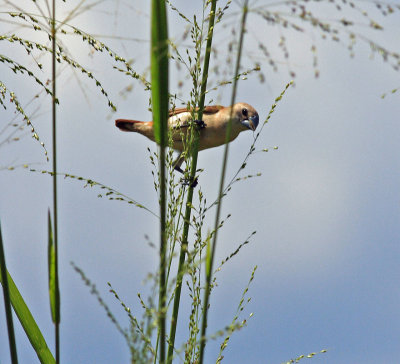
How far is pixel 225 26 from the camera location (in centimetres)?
150

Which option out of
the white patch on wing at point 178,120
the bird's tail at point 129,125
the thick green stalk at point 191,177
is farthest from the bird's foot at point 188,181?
the bird's tail at point 129,125

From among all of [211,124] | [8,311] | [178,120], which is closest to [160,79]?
[8,311]

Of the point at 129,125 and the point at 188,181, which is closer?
the point at 188,181

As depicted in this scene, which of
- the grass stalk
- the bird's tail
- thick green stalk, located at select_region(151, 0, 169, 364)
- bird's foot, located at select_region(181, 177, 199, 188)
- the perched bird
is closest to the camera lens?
thick green stalk, located at select_region(151, 0, 169, 364)

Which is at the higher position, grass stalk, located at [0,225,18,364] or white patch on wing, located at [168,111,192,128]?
white patch on wing, located at [168,111,192,128]

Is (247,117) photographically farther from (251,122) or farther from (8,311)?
(8,311)

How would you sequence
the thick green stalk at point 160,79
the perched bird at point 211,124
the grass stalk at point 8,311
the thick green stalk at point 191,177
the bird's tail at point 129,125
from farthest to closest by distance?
the bird's tail at point 129,125 → the perched bird at point 211,124 → the thick green stalk at point 191,177 → the grass stalk at point 8,311 → the thick green stalk at point 160,79

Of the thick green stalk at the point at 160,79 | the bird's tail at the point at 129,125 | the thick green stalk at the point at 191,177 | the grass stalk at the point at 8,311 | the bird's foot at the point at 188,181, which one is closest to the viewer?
the thick green stalk at the point at 160,79

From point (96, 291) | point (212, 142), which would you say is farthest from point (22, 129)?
point (212, 142)

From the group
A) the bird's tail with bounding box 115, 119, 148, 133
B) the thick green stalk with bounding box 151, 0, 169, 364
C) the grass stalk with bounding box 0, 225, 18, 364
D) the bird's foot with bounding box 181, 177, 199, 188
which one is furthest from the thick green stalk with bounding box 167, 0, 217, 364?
the bird's tail with bounding box 115, 119, 148, 133

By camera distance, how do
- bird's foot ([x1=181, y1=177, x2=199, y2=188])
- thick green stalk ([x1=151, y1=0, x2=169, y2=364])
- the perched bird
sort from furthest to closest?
the perched bird, bird's foot ([x1=181, y1=177, x2=199, y2=188]), thick green stalk ([x1=151, y1=0, x2=169, y2=364])

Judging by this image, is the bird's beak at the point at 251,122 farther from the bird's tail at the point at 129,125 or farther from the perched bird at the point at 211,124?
the bird's tail at the point at 129,125

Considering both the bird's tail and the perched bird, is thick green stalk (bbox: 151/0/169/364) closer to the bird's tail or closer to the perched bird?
the perched bird

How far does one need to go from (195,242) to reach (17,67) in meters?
0.93
